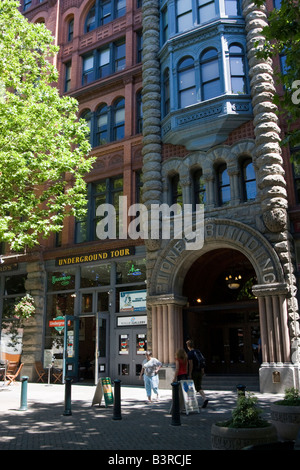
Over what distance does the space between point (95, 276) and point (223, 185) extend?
7.47m

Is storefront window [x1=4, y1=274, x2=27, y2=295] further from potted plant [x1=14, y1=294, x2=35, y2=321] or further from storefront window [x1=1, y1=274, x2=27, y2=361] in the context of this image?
potted plant [x1=14, y1=294, x2=35, y2=321]

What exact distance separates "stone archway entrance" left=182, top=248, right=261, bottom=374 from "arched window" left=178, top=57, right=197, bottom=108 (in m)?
6.65

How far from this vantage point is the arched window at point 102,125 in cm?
2255

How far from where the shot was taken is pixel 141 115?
70.8ft

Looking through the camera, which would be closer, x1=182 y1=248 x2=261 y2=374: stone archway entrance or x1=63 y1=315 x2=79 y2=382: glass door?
x1=182 y1=248 x2=261 y2=374: stone archway entrance

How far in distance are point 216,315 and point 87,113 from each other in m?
12.8

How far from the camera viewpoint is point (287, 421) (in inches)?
306

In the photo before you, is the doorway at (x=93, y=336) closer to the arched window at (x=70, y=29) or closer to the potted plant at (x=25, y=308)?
the potted plant at (x=25, y=308)

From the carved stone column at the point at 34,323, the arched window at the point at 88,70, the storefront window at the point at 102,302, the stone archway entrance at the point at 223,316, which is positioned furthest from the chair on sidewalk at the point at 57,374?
the arched window at the point at 88,70

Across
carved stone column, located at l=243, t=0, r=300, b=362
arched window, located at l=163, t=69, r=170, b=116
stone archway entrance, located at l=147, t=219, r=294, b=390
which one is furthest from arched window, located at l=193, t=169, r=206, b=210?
arched window, located at l=163, t=69, r=170, b=116

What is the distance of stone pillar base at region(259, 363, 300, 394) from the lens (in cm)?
1389

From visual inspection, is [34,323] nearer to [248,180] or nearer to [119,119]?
[119,119]

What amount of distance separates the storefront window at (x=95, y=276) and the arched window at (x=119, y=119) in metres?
6.78

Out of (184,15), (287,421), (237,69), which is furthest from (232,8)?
(287,421)
